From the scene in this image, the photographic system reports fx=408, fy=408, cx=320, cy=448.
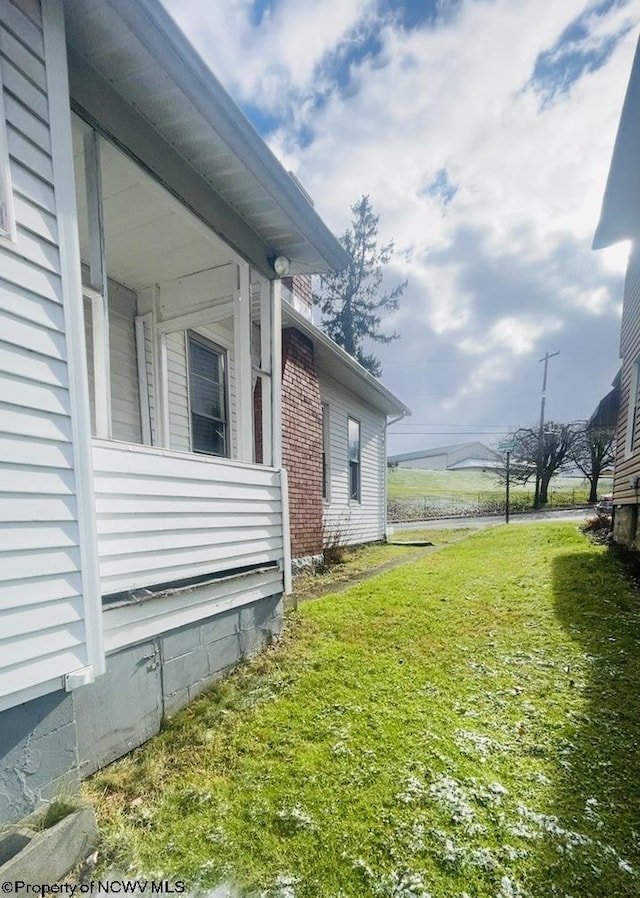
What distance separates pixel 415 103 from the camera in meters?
6.21

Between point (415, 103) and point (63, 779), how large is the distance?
8.45 m

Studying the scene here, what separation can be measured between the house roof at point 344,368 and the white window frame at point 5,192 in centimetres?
397

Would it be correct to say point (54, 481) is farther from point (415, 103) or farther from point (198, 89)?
point (415, 103)

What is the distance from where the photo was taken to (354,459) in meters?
9.62

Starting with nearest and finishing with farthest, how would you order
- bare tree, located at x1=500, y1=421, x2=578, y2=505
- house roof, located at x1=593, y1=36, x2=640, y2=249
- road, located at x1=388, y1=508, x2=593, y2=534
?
house roof, located at x1=593, y1=36, x2=640, y2=249, road, located at x1=388, y1=508, x2=593, y2=534, bare tree, located at x1=500, y1=421, x2=578, y2=505

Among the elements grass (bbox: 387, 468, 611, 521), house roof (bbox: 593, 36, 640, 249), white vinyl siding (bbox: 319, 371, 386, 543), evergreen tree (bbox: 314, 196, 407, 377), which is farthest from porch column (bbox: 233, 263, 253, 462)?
evergreen tree (bbox: 314, 196, 407, 377)

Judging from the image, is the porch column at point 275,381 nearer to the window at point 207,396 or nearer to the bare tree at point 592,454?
the window at point 207,396

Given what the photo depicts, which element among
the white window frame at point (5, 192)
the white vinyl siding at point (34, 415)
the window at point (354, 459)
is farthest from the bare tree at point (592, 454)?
the white window frame at point (5, 192)

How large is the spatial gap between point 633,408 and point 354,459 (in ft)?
18.2

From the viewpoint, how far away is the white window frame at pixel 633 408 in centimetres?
756

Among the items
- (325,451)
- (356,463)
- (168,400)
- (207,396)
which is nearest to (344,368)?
(325,451)

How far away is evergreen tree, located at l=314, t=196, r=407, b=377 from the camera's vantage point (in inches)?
966

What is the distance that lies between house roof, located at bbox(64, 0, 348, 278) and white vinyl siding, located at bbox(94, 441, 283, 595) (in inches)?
73.1

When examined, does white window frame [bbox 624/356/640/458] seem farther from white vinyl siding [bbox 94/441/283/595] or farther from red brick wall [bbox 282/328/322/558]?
white vinyl siding [bbox 94/441/283/595]
